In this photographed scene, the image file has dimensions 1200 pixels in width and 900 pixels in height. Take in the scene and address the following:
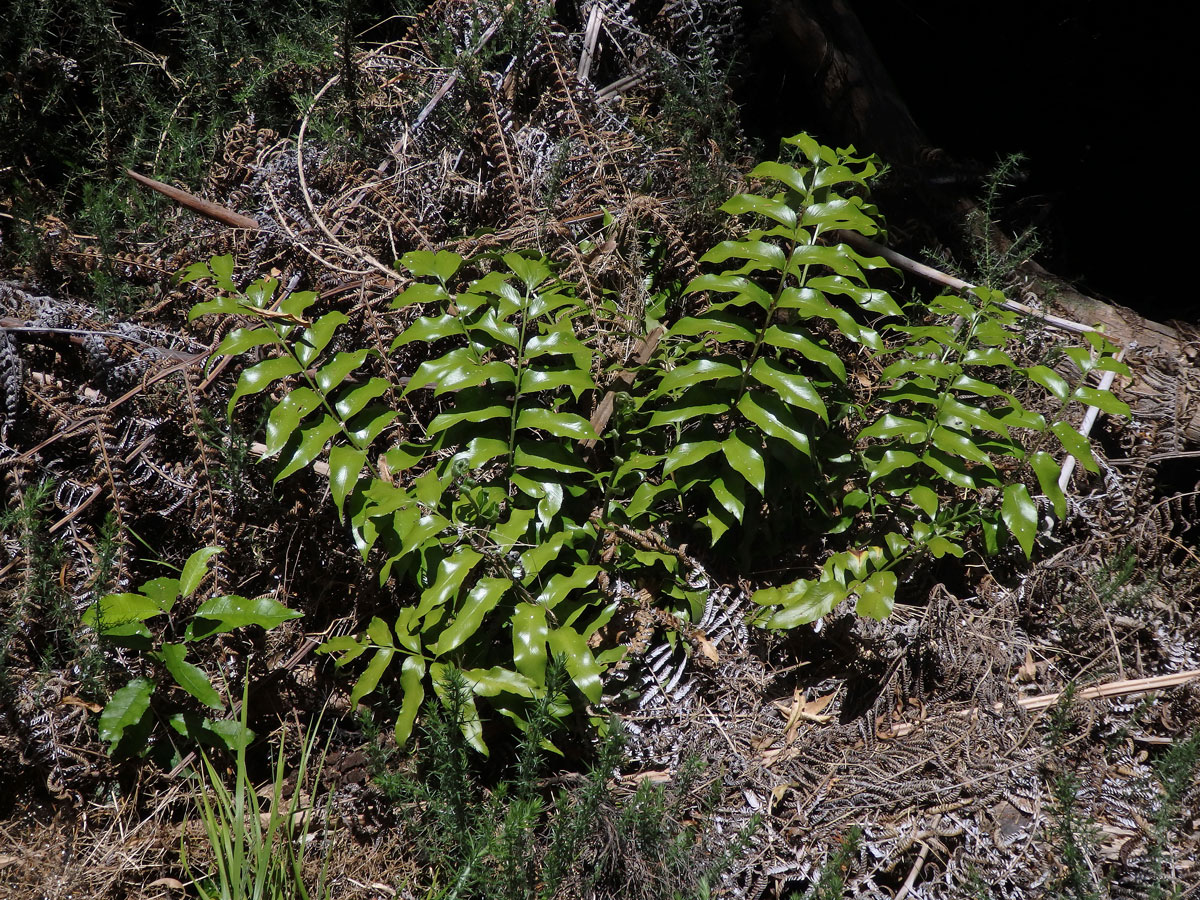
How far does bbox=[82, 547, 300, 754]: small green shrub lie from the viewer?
2289 millimetres

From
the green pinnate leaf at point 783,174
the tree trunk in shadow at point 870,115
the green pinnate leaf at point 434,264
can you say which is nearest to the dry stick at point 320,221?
the green pinnate leaf at point 434,264

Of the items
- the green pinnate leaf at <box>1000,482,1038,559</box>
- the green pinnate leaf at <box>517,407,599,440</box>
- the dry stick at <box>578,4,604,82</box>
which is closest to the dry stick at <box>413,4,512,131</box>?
the dry stick at <box>578,4,604,82</box>

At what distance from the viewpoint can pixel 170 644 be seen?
2314 millimetres

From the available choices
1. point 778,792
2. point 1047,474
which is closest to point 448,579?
point 778,792

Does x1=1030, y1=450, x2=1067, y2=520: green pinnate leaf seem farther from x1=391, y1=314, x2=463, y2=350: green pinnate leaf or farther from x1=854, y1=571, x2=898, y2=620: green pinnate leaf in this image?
x1=391, y1=314, x2=463, y2=350: green pinnate leaf

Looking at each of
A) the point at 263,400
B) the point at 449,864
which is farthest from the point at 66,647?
the point at 449,864

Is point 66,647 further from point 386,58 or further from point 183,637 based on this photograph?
point 386,58

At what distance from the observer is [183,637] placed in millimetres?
2527

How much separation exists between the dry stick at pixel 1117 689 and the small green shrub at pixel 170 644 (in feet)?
7.43

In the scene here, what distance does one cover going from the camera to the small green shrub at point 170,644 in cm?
229

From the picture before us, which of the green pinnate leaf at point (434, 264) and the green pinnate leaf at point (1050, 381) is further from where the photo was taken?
the green pinnate leaf at point (1050, 381)

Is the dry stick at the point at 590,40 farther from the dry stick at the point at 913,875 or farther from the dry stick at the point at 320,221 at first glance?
the dry stick at the point at 913,875

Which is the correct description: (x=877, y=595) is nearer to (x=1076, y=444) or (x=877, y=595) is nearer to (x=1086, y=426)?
(x=1076, y=444)

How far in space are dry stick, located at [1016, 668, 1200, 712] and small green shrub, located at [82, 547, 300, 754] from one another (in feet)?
7.43
